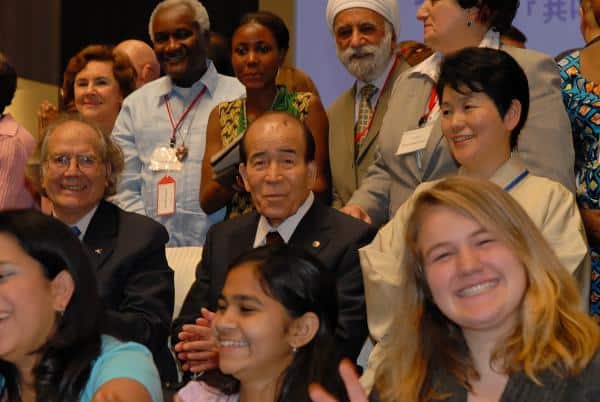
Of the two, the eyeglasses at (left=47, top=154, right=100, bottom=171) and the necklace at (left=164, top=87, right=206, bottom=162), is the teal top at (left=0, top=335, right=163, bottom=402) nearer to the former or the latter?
the eyeglasses at (left=47, top=154, right=100, bottom=171)

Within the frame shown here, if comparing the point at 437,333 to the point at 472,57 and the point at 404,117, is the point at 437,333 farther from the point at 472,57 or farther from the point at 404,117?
the point at 404,117

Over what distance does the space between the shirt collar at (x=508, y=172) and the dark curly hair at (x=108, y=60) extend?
9.52 ft

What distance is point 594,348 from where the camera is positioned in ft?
7.70

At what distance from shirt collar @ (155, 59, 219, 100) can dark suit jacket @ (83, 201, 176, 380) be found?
52.2 inches

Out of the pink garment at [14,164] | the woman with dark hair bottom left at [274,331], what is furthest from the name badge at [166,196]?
the woman with dark hair bottom left at [274,331]

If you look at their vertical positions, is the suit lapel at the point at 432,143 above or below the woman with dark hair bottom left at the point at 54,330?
above

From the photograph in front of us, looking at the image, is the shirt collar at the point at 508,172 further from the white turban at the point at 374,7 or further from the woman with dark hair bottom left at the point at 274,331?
the white turban at the point at 374,7

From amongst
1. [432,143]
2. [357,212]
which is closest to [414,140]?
[432,143]

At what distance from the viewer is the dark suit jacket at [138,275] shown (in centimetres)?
370

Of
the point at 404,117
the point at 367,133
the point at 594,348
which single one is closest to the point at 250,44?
the point at 367,133

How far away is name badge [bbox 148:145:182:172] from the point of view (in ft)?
16.0

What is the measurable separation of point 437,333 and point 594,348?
0.39 metres

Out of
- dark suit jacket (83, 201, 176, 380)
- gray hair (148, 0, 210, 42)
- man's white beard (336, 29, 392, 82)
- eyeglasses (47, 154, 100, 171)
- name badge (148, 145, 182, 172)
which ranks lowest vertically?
dark suit jacket (83, 201, 176, 380)

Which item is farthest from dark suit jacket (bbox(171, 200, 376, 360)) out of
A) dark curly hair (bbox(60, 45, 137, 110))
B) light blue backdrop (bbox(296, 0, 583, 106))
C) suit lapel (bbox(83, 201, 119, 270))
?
dark curly hair (bbox(60, 45, 137, 110))
